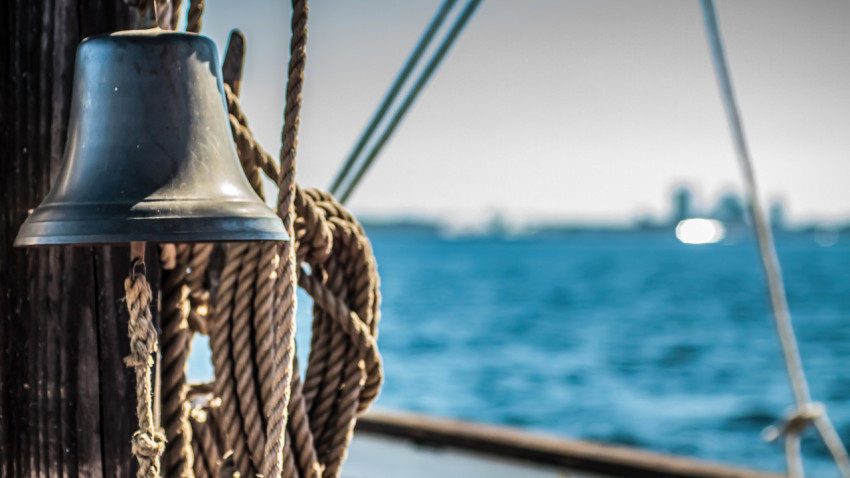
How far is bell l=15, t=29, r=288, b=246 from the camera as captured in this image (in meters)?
0.95

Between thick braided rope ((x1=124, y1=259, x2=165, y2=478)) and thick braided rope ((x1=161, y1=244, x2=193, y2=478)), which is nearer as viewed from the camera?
thick braided rope ((x1=124, y1=259, x2=165, y2=478))

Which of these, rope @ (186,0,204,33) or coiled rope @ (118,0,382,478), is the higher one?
rope @ (186,0,204,33)

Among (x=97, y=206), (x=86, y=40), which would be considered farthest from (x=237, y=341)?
(x=86, y=40)

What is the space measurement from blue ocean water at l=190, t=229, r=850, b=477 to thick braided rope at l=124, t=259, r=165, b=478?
1.20 ft

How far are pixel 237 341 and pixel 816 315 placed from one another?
43.8m

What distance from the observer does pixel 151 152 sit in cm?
100

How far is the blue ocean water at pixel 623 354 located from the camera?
1842 cm

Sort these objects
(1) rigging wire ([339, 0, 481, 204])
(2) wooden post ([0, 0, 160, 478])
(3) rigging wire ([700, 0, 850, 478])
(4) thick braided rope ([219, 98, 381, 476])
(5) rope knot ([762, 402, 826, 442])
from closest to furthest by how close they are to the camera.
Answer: (2) wooden post ([0, 0, 160, 478]), (4) thick braided rope ([219, 98, 381, 476]), (1) rigging wire ([339, 0, 481, 204]), (3) rigging wire ([700, 0, 850, 478]), (5) rope knot ([762, 402, 826, 442])

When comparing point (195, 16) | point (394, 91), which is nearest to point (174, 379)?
point (195, 16)

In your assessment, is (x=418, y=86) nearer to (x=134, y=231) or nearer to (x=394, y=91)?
(x=394, y=91)

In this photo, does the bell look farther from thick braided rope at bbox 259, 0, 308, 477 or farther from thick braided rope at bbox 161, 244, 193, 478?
thick braided rope at bbox 161, 244, 193, 478

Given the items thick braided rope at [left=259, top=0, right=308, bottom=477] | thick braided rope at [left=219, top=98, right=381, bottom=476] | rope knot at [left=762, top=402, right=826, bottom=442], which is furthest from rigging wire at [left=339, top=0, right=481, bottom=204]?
rope knot at [left=762, top=402, right=826, bottom=442]

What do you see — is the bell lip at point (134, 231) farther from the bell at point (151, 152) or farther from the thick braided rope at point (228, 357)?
the thick braided rope at point (228, 357)

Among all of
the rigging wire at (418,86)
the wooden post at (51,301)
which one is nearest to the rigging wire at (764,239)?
the rigging wire at (418,86)
